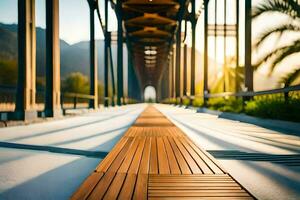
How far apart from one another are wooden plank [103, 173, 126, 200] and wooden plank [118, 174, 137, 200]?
28 millimetres

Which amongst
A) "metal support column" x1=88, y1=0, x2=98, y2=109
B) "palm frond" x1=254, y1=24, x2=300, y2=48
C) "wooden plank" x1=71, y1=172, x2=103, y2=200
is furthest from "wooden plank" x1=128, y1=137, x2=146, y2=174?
"metal support column" x1=88, y1=0, x2=98, y2=109

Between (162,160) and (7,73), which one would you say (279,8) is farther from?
(7,73)

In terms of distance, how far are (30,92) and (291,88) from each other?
540 cm

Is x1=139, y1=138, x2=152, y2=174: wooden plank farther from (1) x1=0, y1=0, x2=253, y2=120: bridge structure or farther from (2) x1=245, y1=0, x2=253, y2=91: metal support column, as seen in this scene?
(2) x1=245, y1=0, x2=253, y2=91: metal support column

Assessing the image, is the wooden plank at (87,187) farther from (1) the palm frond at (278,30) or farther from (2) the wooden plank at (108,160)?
(1) the palm frond at (278,30)

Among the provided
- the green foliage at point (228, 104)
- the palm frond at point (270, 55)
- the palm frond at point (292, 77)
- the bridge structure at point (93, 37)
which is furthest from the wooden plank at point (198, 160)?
the green foliage at point (228, 104)

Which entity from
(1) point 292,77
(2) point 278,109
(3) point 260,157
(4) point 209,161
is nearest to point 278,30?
(1) point 292,77

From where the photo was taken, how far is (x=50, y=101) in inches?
287

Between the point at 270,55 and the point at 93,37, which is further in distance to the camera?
the point at 93,37

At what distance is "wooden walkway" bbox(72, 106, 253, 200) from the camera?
171 cm

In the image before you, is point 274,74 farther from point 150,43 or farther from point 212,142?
point 150,43

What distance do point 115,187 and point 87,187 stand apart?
0.58ft

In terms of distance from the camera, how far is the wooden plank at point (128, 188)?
167 centimetres

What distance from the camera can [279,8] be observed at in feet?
22.8
